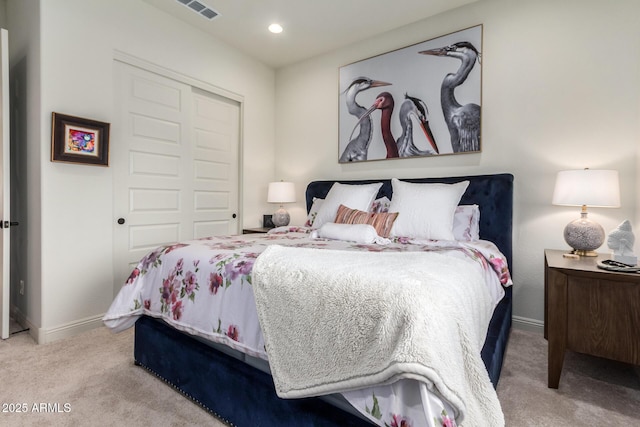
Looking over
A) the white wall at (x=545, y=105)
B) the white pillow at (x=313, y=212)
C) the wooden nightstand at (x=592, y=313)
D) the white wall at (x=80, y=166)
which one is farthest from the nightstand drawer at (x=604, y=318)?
the white wall at (x=80, y=166)

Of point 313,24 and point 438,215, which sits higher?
point 313,24

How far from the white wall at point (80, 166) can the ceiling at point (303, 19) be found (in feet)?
1.32

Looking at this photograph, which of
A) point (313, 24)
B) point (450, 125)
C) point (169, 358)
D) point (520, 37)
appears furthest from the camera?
point (313, 24)

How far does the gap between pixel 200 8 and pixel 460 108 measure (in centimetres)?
252

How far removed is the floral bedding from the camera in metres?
0.89

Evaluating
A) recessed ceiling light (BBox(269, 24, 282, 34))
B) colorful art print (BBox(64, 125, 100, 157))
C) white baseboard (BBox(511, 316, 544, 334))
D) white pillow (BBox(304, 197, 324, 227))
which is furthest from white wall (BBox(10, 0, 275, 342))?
white baseboard (BBox(511, 316, 544, 334))

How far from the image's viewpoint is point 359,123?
11.2 ft

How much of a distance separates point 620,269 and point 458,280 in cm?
108

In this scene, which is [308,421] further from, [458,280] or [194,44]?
[194,44]

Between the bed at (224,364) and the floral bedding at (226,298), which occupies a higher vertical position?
the floral bedding at (226,298)

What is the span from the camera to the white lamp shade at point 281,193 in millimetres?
3686

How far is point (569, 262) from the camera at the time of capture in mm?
1831

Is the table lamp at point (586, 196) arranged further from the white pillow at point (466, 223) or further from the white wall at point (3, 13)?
the white wall at point (3, 13)

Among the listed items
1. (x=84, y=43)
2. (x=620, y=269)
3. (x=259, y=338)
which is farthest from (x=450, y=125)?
(x=84, y=43)
